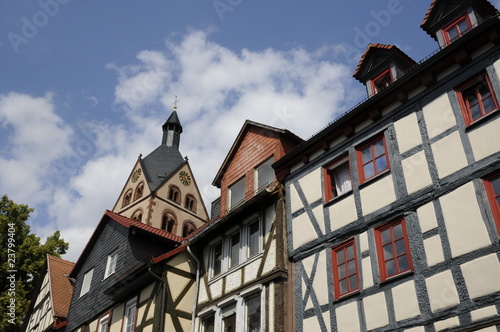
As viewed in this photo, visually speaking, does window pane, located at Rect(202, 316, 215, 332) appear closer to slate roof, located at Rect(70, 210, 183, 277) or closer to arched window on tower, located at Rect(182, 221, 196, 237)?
slate roof, located at Rect(70, 210, 183, 277)

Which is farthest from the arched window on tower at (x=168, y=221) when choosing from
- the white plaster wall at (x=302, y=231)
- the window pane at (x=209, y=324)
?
the white plaster wall at (x=302, y=231)

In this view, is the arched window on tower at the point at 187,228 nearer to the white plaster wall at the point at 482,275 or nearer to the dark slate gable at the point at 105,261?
the dark slate gable at the point at 105,261

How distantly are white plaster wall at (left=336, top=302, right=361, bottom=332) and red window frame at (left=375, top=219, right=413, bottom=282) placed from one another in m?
0.97

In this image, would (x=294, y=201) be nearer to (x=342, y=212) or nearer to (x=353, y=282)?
(x=342, y=212)

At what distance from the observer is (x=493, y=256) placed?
31.4 feet

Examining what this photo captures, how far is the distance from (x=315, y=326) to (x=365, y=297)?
158 cm

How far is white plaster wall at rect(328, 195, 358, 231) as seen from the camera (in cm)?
1294

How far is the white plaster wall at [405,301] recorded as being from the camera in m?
10.5

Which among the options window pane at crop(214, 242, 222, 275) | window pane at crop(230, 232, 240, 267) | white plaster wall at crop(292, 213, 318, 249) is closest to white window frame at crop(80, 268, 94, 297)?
window pane at crop(214, 242, 222, 275)

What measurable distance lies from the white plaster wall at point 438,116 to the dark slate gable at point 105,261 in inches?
429

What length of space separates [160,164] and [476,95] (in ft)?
175

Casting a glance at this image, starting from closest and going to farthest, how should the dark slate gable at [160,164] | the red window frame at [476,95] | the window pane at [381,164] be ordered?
the red window frame at [476,95] → the window pane at [381,164] → the dark slate gable at [160,164]

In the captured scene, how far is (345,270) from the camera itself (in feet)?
40.8

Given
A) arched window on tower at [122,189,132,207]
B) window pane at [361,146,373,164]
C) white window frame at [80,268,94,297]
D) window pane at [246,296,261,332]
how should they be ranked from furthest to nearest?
arched window on tower at [122,189,132,207] < white window frame at [80,268,94,297] < window pane at [246,296,261,332] < window pane at [361,146,373,164]
